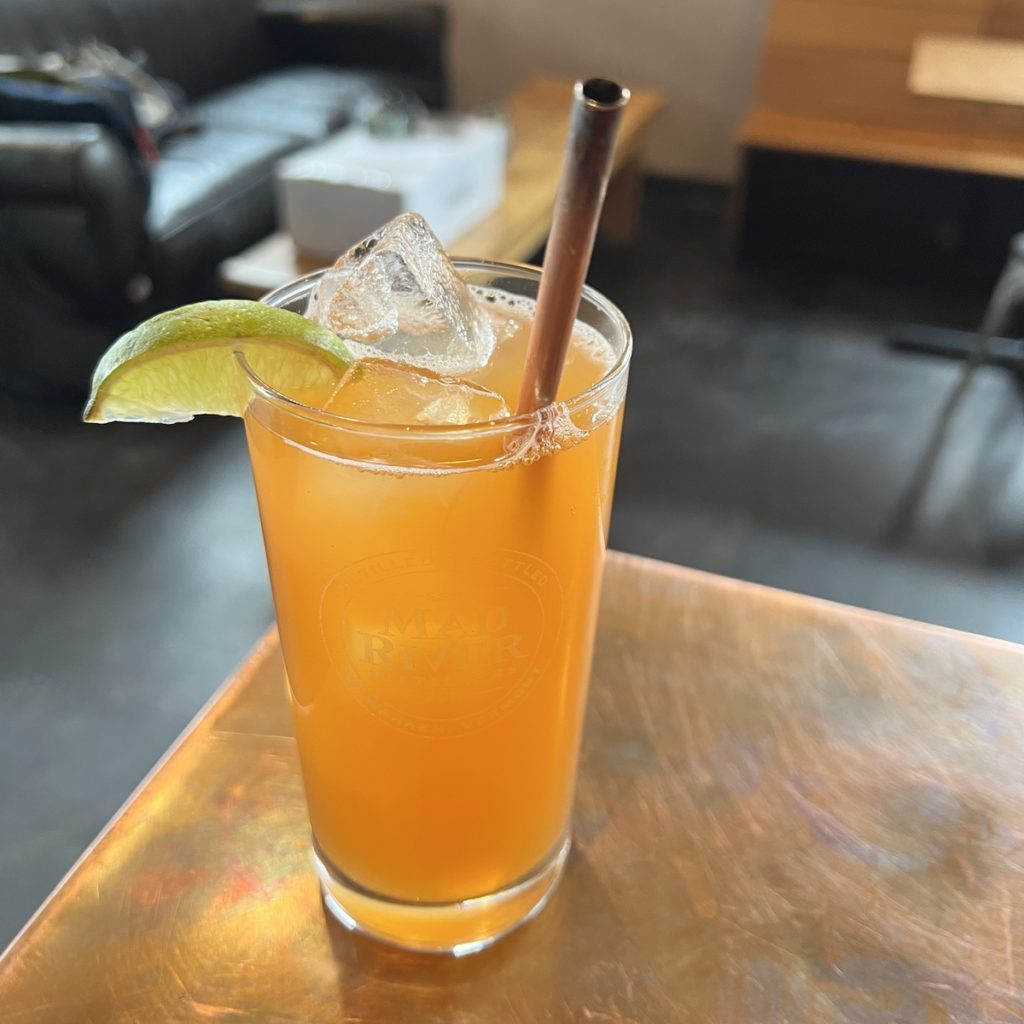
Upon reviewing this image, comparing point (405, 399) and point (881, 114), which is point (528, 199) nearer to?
point (881, 114)

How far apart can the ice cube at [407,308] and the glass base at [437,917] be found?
12.6 inches

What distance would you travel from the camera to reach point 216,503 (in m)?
2.13

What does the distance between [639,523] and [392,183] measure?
3.06 feet

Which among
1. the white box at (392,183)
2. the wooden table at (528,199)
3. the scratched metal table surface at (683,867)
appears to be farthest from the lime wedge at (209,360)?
the white box at (392,183)

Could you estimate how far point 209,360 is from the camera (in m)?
0.49

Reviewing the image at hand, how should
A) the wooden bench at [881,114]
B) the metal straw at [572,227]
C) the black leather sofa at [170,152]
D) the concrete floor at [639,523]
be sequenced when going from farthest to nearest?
the wooden bench at [881,114]
the black leather sofa at [170,152]
the concrete floor at [639,523]
the metal straw at [572,227]

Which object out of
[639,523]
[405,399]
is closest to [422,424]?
[405,399]

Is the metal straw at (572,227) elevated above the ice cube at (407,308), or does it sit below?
above

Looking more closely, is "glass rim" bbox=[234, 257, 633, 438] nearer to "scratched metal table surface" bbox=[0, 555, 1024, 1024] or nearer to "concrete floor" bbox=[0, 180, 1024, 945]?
"scratched metal table surface" bbox=[0, 555, 1024, 1024]

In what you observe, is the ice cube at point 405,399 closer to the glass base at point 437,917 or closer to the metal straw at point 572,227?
the metal straw at point 572,227

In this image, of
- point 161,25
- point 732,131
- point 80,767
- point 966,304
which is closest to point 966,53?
point 966,304

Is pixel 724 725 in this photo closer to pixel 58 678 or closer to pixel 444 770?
pixel 444 770

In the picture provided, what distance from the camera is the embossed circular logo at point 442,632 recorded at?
1.61 feet

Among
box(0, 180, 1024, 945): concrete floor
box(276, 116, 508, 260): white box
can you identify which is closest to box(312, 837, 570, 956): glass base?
box(0, 180, 1024, 945): concrete floor
